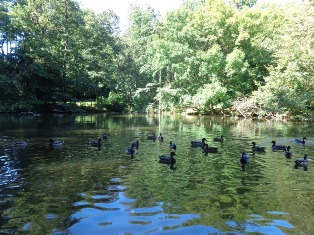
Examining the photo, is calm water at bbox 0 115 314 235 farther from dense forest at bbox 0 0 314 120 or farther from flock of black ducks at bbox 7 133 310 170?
dense forest at bbox 0 0 314 120

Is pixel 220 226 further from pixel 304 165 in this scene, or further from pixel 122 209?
pixel 304 165

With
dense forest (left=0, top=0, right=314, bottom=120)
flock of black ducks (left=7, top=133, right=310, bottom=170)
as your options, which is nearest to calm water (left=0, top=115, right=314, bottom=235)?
flock of black ducks (left=7, top=133, right=310, bottom=170)

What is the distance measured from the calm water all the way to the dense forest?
87.3ft

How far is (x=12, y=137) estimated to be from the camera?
892 inches

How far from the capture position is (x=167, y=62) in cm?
5156

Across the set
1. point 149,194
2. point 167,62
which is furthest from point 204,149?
point 167,62

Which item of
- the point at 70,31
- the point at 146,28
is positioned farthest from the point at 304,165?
the point at 146,28

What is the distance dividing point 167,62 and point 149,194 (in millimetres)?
42812

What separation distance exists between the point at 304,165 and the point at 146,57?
54364mm

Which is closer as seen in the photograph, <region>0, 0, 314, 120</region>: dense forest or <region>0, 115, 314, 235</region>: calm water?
<region>0, 115, 314, 235</region>: calm water

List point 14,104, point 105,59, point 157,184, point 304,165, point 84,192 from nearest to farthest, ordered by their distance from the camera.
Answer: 1. point 84,192
2. point 157,184
3. point 304,165
4. point 14,104
5. point 105,59

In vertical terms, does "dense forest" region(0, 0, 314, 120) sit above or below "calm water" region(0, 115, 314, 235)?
above

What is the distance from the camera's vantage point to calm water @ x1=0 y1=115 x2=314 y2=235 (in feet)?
25.7

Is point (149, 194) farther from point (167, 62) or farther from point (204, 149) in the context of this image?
point (167, 62)
